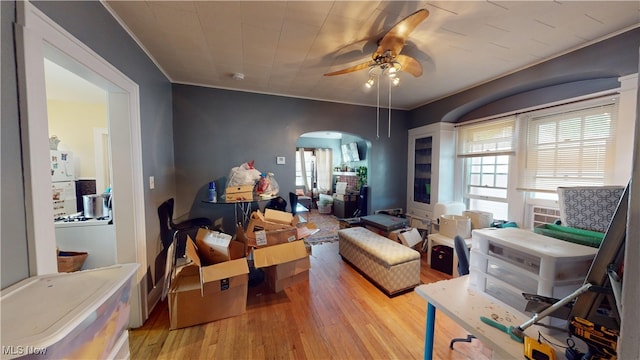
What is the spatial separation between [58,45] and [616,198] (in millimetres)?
2869

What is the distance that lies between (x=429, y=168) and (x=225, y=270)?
3.46 meters

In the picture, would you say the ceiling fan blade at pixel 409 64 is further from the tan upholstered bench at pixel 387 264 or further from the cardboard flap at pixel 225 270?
the cardboard flap at pixel 225 270

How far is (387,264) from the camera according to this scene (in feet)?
7.40

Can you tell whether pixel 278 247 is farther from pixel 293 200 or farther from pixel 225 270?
pixel 293 200

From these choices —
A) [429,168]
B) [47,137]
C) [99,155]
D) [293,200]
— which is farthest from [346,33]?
[99,155]

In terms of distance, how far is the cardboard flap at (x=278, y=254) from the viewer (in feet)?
6.47

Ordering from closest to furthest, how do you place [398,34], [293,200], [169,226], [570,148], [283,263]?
1. [398,34]
2. [283,263]
3. [570,148]
4. [169,226]
5. [293,200]

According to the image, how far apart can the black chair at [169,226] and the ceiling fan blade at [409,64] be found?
2.68 metres

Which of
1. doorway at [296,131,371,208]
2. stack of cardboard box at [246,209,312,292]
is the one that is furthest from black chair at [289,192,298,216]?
doorway at [296,131,371,208]

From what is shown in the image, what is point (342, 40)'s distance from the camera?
188 cm

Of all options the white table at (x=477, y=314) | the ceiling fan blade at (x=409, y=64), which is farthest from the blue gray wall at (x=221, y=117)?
the white table at (x=477, y=314)

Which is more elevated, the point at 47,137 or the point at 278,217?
the point at 47,137

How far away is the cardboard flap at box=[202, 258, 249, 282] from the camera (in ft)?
5.71

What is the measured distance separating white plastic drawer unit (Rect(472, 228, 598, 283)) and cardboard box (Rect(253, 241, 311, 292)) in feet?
4.94
